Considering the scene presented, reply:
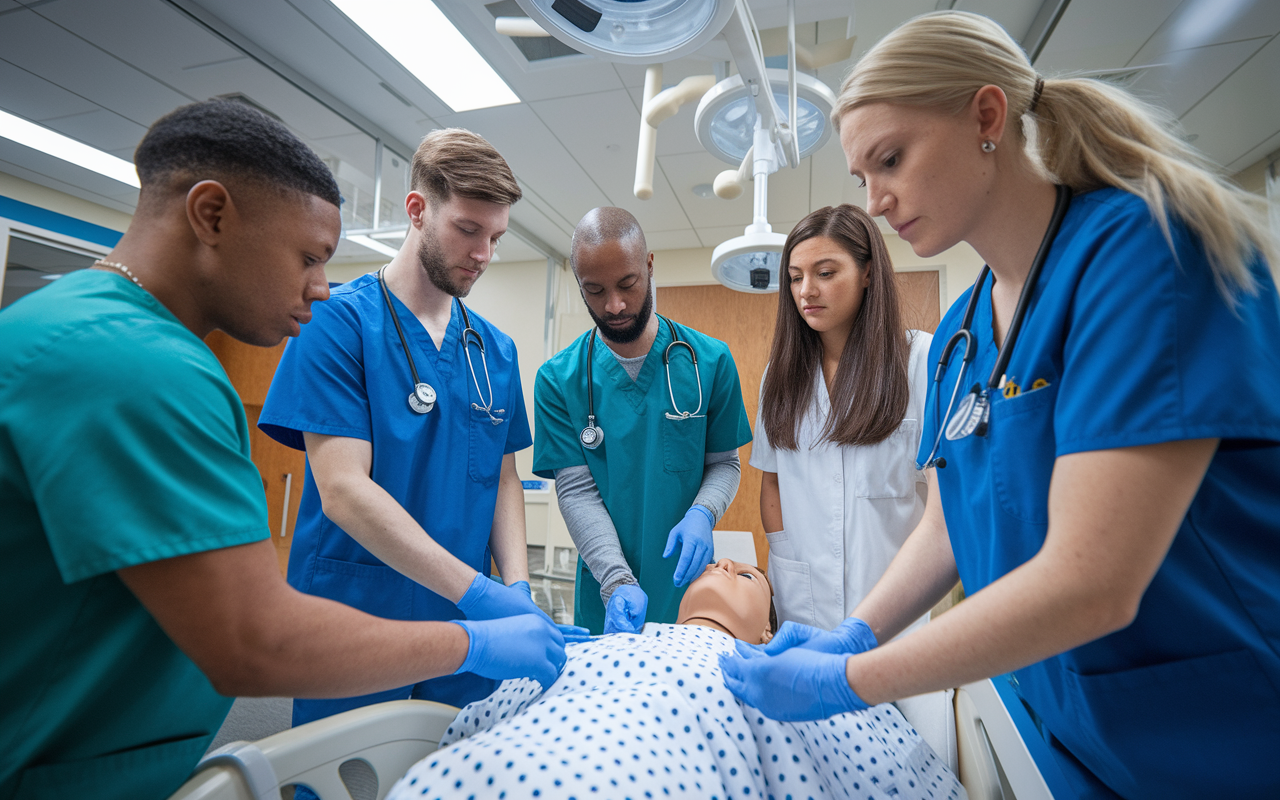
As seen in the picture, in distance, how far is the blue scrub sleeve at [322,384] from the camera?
3.53 ft

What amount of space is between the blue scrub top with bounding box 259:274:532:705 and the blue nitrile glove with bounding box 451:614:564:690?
267 mm

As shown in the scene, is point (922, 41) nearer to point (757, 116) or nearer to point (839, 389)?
point (839, 389)

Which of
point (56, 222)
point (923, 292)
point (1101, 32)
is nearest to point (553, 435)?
point (1101, 32)

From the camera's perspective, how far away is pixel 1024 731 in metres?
0.82

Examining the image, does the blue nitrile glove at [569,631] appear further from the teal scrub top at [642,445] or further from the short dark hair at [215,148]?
the short dark hair at [215,148]

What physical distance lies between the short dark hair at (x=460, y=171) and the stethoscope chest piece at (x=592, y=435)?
0.57m

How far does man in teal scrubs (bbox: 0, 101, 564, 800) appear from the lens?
1.69ft

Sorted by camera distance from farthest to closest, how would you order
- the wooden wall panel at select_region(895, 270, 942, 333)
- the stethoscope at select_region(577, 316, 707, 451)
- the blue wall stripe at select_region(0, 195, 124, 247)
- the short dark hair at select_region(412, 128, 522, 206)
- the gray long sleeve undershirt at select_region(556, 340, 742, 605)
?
1. the wooden wall panel at select_region(895, 270, 942, 333)
2. the blue wall stripe at select_region(0, 195, 124, 247)
3. the stethoscope at select_region(577, 316, 707, 451)
4. the gray long sleeve undershirt at select_region(556, 340, 742, 605)
5. the short dark hair at select_region(412, 128, 522, 206)

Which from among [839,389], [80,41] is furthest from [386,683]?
[80,41]

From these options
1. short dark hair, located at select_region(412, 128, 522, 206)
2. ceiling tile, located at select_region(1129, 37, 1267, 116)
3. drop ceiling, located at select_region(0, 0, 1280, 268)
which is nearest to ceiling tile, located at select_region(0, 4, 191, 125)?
drop ceiling, located at select_region(0, 0, 1280, 268)

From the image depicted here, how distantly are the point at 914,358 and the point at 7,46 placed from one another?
3.74 m

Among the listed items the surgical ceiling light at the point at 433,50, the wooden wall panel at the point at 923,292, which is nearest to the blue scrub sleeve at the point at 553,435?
the surgical ceiling light at the point at 433,50

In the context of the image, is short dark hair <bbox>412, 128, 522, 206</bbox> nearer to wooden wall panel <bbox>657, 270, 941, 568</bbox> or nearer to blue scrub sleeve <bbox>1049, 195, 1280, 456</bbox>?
blue scrub sleeve <bbox>1049, 195, 1280, 456</bbox>

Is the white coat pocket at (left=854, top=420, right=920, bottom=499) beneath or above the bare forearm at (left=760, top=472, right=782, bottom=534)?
above
